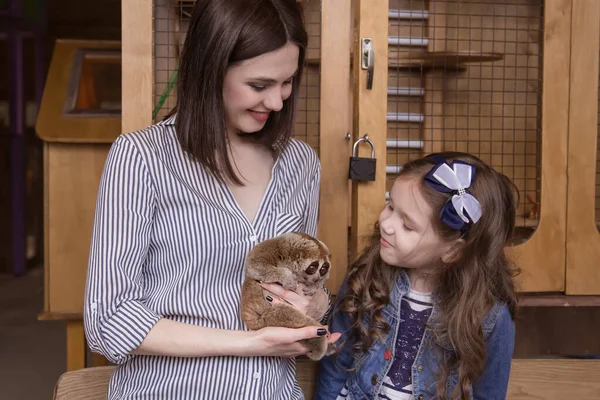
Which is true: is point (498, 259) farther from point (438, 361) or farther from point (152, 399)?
point (152, 399)

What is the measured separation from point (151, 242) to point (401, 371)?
656 mm

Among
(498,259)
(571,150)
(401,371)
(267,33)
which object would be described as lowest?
(401,371)

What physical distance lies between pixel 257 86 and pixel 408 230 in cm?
46

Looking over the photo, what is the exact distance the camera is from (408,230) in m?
1.50

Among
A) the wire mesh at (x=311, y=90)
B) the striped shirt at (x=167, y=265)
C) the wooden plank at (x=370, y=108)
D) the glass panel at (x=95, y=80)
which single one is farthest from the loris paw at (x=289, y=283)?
the glass panel at (x=95, y=80)

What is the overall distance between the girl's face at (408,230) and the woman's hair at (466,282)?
18 mm

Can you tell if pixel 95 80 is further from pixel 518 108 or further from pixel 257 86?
pixel 257 86

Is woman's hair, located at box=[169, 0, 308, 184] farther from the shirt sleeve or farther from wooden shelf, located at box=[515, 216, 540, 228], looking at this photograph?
wooden shelf, located at box=[515, 216, 540, 228]

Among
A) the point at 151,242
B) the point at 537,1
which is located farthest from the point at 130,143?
the point at 537,1

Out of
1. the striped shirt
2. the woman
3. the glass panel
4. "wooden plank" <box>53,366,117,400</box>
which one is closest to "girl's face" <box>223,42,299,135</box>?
the woman

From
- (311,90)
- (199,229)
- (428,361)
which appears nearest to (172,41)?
(311,90)

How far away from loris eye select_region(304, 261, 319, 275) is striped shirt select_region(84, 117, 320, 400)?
157 mm

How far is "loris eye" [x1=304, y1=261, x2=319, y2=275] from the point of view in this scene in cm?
130

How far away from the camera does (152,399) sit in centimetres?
134
